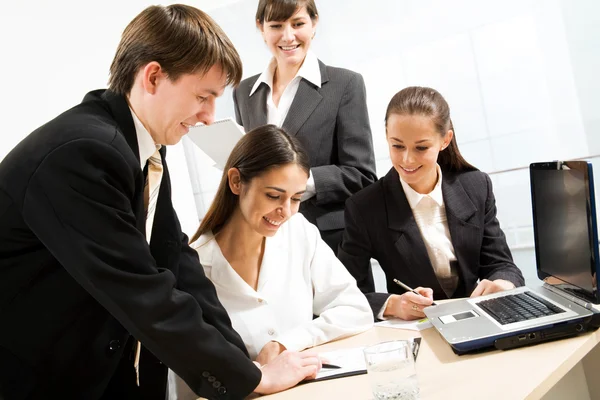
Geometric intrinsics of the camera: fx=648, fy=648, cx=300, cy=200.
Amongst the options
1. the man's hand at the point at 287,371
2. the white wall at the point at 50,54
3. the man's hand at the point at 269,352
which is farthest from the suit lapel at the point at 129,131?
the white wall at the point at 50,54

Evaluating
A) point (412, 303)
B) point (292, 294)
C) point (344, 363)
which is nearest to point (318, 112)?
point (292, 294)

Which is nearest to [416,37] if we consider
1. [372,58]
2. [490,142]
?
[372,58]

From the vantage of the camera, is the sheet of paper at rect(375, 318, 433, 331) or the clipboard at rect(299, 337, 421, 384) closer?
the clipboard at rect(299, 337, 421, 384)

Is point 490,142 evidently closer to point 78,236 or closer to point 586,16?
point 586,16

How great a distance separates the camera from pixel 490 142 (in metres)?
3.81

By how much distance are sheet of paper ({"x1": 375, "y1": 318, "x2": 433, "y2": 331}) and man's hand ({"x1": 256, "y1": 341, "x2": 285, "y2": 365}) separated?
A: 0.31 meters

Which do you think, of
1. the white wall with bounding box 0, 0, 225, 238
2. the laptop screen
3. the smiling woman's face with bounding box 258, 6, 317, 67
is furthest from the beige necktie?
the white wall with bounding box 0, 0, 225, 238

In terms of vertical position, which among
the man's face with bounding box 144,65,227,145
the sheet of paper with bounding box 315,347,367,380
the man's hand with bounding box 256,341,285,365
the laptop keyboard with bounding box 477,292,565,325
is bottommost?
the sheet of paper with bounding box 315,347,367,380

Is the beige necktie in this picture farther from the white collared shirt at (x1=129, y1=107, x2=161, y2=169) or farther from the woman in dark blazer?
the woman in dark blazer

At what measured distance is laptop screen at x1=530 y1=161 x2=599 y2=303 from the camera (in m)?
1.30

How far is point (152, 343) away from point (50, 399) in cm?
23

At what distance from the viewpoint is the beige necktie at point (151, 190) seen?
1319 millimetres

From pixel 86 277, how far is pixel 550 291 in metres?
1.05

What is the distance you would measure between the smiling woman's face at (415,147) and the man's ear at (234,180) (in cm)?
57
